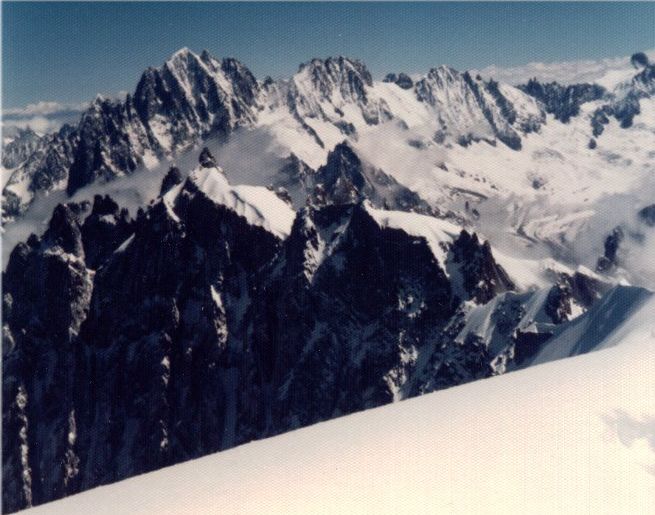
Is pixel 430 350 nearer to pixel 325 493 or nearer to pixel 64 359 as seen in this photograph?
pixel 64 359

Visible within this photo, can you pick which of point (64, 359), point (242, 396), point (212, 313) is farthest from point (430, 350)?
point (64, 359)

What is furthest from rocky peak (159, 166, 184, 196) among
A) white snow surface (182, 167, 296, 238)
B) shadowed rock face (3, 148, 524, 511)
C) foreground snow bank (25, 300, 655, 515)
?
foreground snow bank (25, 300, 655, 515)

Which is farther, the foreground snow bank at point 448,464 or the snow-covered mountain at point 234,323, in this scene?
the snow-covered mountain at point 234,323

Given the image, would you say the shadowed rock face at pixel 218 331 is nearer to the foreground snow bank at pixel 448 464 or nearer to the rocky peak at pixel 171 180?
the rocky peak at pixel 171 180

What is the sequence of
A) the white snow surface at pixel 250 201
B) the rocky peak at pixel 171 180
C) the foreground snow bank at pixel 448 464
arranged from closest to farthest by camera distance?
the foreground snow bank at pixel 448 464 → the white snow surface at pixel 250 201 → the rocky peak at pixel 171 180

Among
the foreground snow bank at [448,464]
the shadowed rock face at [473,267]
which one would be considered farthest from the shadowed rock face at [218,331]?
the foreground snow bank at [448,464]

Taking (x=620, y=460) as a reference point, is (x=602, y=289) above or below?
below

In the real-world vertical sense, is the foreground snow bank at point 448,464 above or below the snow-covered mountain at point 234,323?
above

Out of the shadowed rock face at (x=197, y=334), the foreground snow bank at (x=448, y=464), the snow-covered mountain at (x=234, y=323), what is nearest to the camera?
the foreground snow bank at (x=448, y=464)

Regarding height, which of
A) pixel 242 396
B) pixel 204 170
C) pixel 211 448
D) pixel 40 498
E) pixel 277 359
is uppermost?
pixel 204 170
